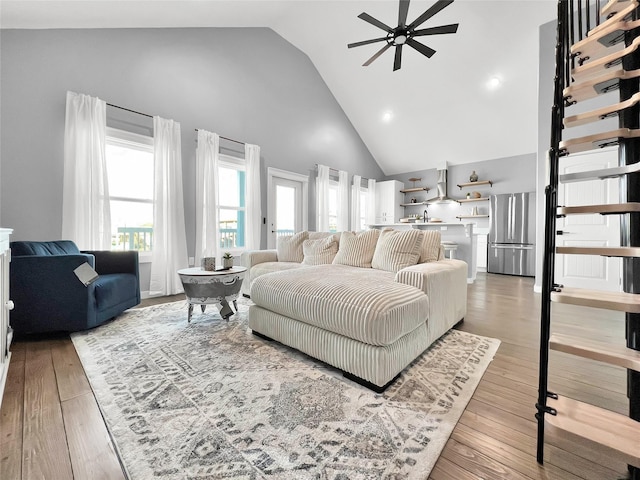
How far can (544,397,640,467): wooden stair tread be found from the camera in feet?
2.78

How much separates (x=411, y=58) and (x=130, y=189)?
16.9ft

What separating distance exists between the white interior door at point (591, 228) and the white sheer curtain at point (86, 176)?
230 inches

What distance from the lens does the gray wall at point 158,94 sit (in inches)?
112

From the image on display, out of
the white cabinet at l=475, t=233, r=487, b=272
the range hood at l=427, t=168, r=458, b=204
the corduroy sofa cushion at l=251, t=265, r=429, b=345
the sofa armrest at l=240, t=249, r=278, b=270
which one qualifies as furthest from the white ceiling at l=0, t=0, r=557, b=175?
the corduroy sofa cushion at l=251, t=265, r=429, b=345

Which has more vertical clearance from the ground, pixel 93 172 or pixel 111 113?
pixel 111 113

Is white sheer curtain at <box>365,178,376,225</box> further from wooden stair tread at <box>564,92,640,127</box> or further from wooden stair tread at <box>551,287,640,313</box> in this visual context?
wooden stair tread at <box>551,287,640,313</box>

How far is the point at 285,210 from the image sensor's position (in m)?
5.68

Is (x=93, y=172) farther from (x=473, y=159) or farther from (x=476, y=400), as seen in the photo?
(x=473, y=159)

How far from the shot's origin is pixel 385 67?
548 cm

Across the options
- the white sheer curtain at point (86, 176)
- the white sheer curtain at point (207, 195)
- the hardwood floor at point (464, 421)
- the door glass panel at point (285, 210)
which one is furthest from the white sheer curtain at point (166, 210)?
the door glass panel at point (285, 210)

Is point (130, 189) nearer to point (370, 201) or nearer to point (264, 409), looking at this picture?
point (264, 409)

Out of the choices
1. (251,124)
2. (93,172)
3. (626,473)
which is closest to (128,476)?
(626,473)

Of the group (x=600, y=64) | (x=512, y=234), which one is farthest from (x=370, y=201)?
(x=600, y=64)

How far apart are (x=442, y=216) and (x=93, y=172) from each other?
24.0ft
